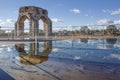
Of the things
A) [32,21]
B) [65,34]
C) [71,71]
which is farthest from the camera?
[32,21]

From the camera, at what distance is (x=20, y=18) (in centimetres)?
2038

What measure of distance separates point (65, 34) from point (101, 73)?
14252 millimetres

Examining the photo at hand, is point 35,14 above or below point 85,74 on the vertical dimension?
above

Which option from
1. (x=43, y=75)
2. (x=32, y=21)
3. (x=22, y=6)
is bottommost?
(x=43, y=75)

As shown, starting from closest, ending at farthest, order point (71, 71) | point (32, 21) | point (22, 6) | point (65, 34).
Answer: point (71, 71), point (65, 34), point (32, 21), point (22, 6)

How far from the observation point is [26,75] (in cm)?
228

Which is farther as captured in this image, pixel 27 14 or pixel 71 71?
pixel 27 14

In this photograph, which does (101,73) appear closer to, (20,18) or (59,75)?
(59,75)

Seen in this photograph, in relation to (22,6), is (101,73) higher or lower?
lower

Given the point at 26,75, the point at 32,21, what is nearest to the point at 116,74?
the point at 26,75

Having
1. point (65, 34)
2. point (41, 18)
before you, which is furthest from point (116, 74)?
point (41, 18)

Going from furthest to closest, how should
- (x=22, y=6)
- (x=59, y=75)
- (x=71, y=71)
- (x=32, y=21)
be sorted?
(x=22, y=6) < (x=32, y=21) < (x=71, y=71) < (x=59, y=75)

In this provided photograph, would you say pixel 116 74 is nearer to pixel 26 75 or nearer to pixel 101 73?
pixel 101 73

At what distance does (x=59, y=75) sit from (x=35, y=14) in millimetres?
17979
